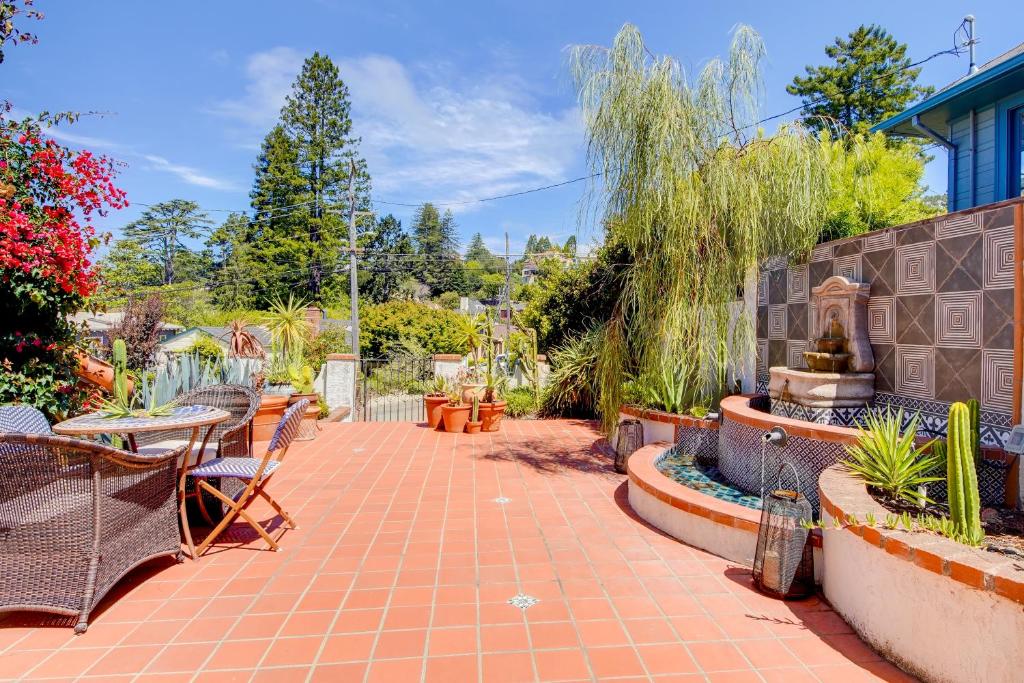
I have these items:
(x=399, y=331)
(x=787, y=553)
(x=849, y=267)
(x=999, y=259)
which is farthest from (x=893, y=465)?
(x=399, y=331)

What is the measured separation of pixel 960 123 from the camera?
Answer: 251 inches

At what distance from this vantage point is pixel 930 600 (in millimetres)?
2037

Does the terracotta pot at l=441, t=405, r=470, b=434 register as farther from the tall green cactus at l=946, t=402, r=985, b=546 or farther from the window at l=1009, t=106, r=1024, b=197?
the window at l=1009, t=106, r=1024, b=197

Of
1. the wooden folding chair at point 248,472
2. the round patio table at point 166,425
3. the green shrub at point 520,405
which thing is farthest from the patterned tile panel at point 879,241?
the green shrub at point 520,405

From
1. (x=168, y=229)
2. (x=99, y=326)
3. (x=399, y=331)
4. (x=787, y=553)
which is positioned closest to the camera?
(x=787, y=553)

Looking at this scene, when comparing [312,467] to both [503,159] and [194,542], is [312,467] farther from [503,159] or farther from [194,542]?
[503,159]

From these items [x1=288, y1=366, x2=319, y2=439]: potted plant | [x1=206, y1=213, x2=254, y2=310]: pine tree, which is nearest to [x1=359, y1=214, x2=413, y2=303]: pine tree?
[x1=206, y1=213, x2=254, y2=310]: pine tree

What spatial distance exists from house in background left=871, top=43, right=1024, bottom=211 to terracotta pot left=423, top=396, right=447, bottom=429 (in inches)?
274

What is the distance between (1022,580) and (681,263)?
3530mm

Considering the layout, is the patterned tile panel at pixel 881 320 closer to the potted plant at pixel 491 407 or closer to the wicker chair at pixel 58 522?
the potted plant at pixel 491 407

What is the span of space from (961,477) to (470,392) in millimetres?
5870

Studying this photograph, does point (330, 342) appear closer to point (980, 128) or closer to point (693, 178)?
point (693, 178)

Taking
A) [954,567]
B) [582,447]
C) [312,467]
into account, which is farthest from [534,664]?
[582,447]

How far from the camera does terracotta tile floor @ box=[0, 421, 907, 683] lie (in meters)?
→ 2.18
